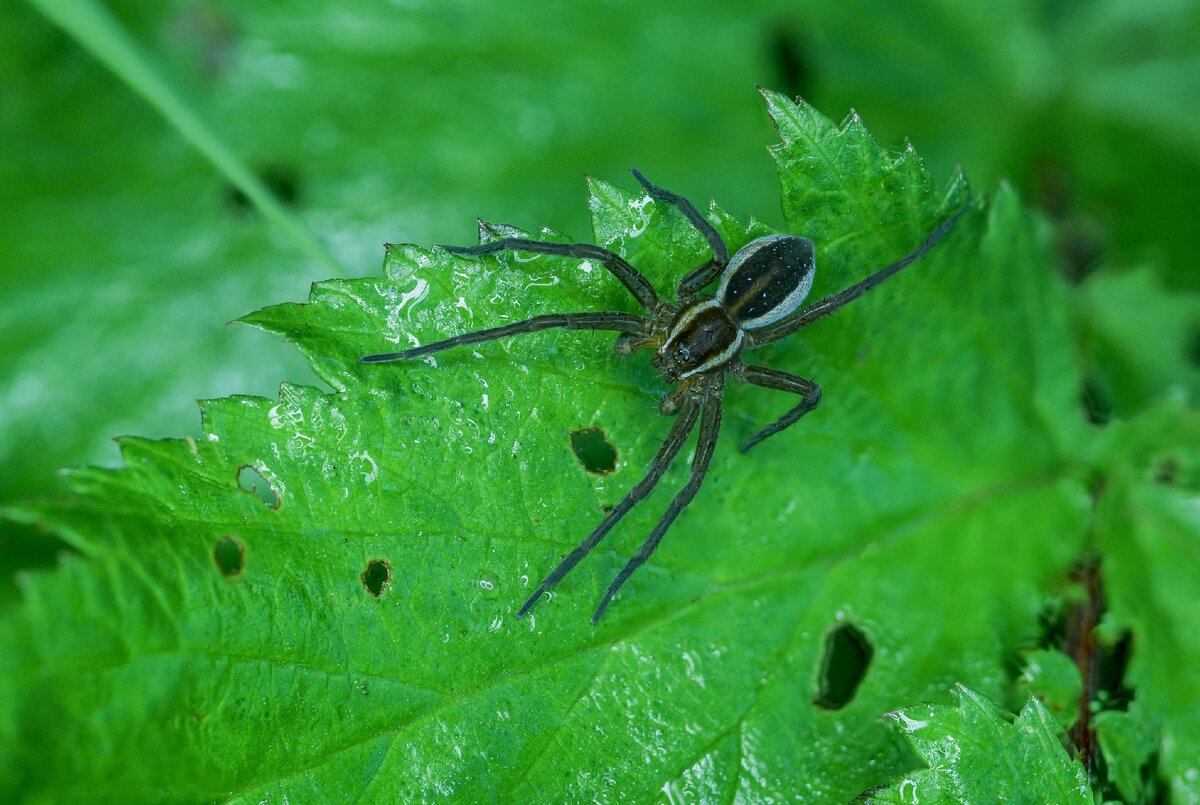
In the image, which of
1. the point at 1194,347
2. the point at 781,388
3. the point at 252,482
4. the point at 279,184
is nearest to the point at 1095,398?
the point at 1194,347

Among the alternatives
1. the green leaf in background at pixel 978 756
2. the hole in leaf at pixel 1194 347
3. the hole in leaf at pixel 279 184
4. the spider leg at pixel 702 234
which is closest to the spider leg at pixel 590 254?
the spider leg at pixel 702 234

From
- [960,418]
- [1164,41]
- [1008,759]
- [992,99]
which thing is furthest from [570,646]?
[1164,41]

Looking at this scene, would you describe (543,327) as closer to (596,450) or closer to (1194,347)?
(596,450)

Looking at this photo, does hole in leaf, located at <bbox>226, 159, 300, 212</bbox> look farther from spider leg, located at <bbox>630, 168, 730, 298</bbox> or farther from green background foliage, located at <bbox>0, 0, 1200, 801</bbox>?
spider leg, located at <bbox>630, 168, 730, 298</bbox>

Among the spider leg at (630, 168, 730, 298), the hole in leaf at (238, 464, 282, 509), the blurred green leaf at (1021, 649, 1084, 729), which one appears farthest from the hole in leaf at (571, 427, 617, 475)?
the blurred green leaf at (1021, 649, 1084, 729)

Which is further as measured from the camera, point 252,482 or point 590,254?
point 590,254

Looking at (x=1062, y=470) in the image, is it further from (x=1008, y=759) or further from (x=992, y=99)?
(x=992, y=99)
